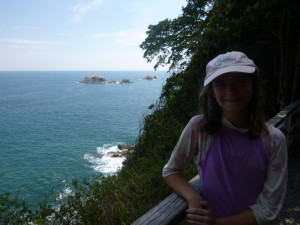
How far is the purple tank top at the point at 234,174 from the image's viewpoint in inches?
46.8

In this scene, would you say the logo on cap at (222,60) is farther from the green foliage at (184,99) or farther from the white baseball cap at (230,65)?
the green foliage at (184,99)

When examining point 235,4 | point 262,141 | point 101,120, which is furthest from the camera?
point 101,120

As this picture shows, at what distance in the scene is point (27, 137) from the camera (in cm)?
3672

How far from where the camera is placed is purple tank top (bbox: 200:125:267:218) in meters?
1.19

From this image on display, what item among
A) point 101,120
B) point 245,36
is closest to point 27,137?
point 101,120

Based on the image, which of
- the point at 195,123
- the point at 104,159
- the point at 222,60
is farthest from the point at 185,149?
the point at 104,159

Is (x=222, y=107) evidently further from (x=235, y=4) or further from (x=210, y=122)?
(x=235, y=4)

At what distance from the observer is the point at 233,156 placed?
121cm

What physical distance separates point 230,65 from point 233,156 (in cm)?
46

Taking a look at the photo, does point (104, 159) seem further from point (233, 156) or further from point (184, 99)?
point (233, 156)

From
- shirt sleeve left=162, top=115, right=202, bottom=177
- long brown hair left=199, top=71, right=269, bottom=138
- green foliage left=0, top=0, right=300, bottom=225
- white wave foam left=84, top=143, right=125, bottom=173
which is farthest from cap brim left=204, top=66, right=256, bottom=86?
white wave foam left=84, top=143, right=125, bottom=173

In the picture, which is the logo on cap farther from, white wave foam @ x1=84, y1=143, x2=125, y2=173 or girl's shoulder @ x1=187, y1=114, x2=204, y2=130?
white wave foam @ x1=84, y1=143, x2=125, y2=173

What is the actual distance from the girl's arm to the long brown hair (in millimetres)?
299

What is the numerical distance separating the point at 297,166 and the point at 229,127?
3.64 m
